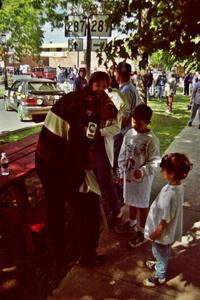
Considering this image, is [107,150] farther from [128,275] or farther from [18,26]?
[18,26]

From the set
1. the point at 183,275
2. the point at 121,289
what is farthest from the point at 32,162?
the point at 183,275

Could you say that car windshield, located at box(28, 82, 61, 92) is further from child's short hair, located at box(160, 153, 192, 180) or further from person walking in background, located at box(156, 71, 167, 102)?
child's short hair, located at box(160, 153, 192, 180)

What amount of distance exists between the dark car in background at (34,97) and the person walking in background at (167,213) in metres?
9.44

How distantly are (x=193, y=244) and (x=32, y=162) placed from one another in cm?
211

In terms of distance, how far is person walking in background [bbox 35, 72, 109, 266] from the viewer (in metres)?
3.02

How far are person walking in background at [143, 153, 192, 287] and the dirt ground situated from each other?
0.90 m

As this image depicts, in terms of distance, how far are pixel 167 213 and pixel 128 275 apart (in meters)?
0.83

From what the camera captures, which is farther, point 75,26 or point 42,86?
point 42,86

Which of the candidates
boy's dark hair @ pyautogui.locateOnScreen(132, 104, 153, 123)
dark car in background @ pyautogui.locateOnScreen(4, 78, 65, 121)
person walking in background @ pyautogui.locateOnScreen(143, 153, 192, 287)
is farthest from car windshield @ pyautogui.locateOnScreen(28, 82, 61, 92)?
person walking in background @ pyautogui.locateOnScreen(143, 153, 192, 287)

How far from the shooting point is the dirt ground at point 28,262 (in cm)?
311

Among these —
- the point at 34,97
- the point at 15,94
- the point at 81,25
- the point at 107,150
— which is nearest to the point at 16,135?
the point at 34,97

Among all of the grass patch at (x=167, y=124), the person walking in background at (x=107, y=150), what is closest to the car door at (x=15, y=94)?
the grass patch at (x=167, y=124)

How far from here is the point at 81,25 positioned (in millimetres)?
7938

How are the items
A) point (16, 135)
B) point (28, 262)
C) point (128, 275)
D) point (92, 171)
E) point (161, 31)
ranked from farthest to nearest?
point (16, 135) < point (28, 262) < point (92, 171) < point (128, 275) < point (161, 31)
